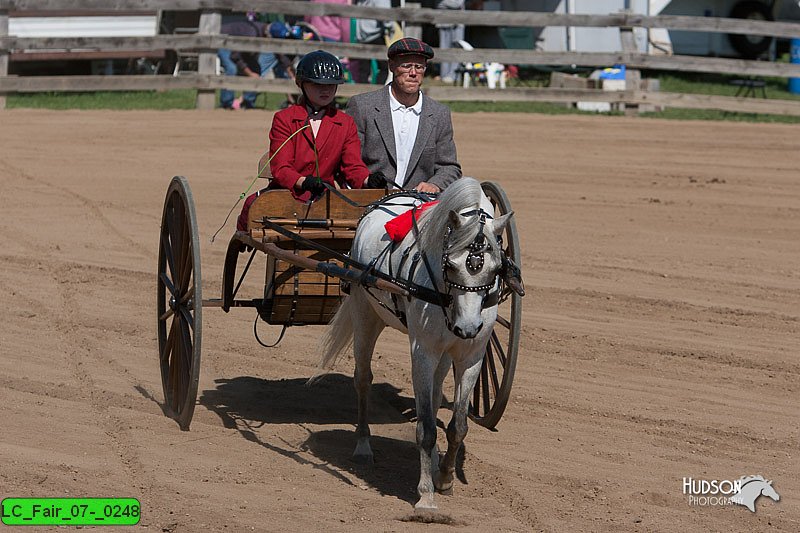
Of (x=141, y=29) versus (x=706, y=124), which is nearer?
(x=706, y=124)

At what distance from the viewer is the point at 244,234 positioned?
7.16m

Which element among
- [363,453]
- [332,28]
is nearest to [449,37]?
[332,28]

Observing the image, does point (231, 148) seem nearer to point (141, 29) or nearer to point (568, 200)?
point (568, 200)

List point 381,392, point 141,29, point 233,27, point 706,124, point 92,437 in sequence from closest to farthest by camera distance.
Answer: point 92,437, point 381,392, point 706,124, point 233,27, point 141,29

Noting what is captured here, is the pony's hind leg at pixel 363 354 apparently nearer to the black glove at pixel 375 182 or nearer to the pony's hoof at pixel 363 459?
the pony's hoof at pixel 363 459

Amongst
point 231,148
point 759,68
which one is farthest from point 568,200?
point 759,68

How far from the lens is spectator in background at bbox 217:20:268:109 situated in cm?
1952

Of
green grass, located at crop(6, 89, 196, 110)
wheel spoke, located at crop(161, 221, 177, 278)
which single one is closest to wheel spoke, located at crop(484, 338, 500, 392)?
wheel spoke, located at crop(161, 221, 177, 278)

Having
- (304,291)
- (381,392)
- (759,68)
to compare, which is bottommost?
(381,392)

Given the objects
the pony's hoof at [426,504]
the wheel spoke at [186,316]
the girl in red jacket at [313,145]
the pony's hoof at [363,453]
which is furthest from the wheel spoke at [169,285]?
the pony's hoof at [426,504]

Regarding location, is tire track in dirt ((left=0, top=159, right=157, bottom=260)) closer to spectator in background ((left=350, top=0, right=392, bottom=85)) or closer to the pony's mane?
the pony's mane

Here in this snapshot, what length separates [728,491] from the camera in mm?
6422

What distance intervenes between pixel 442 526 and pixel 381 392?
2599 millimetres

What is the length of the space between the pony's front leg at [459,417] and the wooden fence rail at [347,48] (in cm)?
1283
